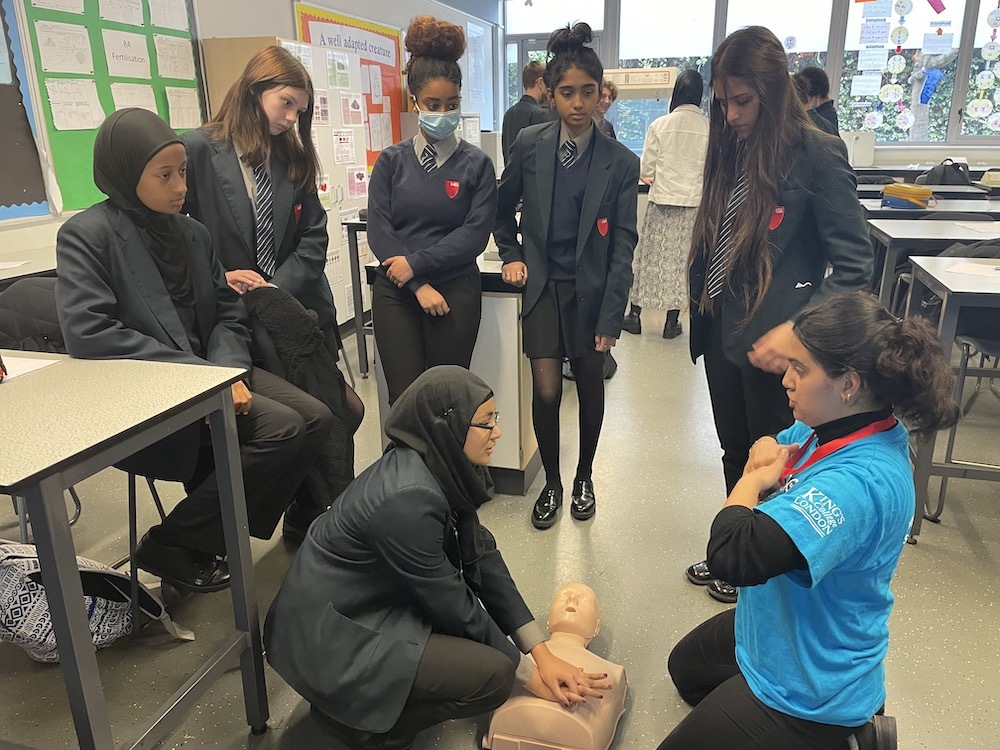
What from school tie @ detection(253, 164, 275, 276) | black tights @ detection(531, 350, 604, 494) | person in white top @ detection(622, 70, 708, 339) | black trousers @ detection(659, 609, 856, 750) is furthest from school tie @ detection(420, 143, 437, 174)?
person in white top @ detection(622, 70, 708, 339)

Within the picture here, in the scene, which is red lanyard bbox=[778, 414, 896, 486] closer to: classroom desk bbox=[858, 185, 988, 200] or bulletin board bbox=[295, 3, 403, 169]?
bulletin board bbox=[295, 3, 403, 169]

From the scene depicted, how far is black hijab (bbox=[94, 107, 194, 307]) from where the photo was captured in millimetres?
1578

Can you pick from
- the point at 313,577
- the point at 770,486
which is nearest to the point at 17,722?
the point at 313,577

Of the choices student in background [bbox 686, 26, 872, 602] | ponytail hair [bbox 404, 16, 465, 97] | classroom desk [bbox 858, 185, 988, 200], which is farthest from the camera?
classroom desk [bbox 858, 185, 988, 200]

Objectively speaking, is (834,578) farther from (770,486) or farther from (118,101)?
(118,101)

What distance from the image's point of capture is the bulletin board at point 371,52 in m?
4.41

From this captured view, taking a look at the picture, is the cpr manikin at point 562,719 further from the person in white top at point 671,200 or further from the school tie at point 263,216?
the person in white top at point 671,200

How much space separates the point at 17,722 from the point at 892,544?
1785 millimetres

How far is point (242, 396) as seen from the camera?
1771 mm

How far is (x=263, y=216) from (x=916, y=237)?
8.29 feet

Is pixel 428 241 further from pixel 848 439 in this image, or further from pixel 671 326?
pixel 671 326

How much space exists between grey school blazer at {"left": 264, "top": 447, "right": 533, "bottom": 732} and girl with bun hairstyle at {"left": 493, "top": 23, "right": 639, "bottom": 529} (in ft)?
3.10

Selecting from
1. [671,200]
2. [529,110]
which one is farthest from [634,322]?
[529,110]

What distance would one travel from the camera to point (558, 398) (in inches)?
91.0
